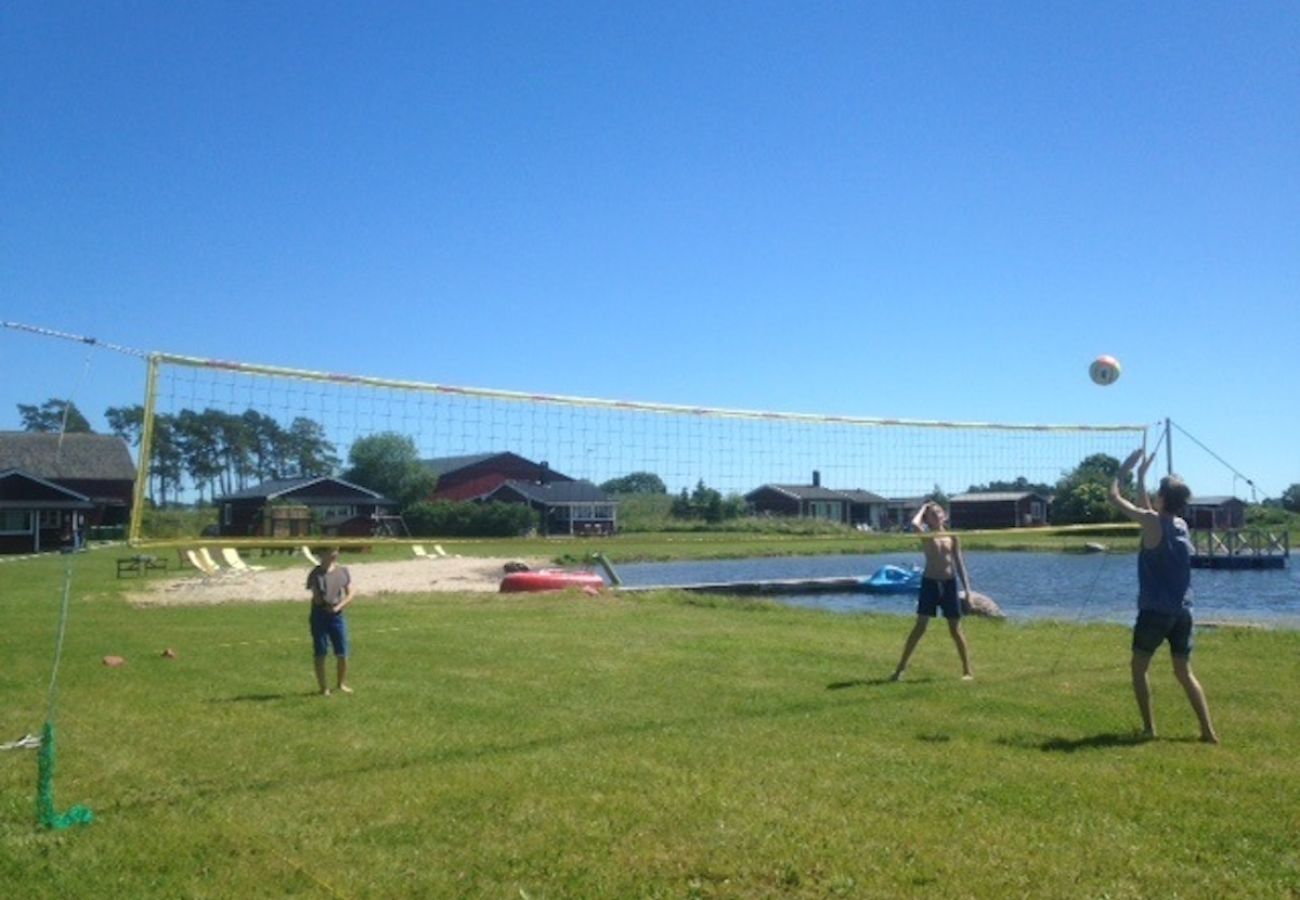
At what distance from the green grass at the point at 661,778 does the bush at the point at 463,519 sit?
4.76ft

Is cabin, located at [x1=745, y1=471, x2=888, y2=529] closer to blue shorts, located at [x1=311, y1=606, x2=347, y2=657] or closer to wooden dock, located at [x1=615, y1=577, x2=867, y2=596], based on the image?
blue shorts, located at [x1=311, y1=606, x2=347, y2=657]

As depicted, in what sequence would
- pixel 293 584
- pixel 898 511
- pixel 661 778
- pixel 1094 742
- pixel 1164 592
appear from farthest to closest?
1. pixel 293 584
2. pixel 898 511
3. pixel 1164 592
4. pixel 1094 742
5. pixel 661 778

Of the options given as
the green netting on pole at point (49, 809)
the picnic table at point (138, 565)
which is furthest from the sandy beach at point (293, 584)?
the green netting on pole at point (49, 809)

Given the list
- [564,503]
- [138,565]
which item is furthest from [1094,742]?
[138,565]

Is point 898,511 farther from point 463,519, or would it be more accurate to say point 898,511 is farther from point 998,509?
point 463,519

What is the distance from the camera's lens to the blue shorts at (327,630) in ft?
36.2

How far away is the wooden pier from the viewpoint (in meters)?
50.8

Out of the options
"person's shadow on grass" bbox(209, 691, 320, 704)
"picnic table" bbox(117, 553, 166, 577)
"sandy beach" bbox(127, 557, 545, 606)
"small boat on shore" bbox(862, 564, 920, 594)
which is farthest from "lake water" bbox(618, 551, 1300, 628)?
"picnic table" bbox(117, 553, 166, 577)

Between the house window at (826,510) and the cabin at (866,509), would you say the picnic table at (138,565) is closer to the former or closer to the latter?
the house window at (826,510)

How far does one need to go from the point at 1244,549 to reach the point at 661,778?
52843 millimetres

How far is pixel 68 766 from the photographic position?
8.05m

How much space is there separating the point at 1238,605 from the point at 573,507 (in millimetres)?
Answer: 27625

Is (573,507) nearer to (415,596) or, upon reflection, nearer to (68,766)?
(68,766)

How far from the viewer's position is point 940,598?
11.3 meters
